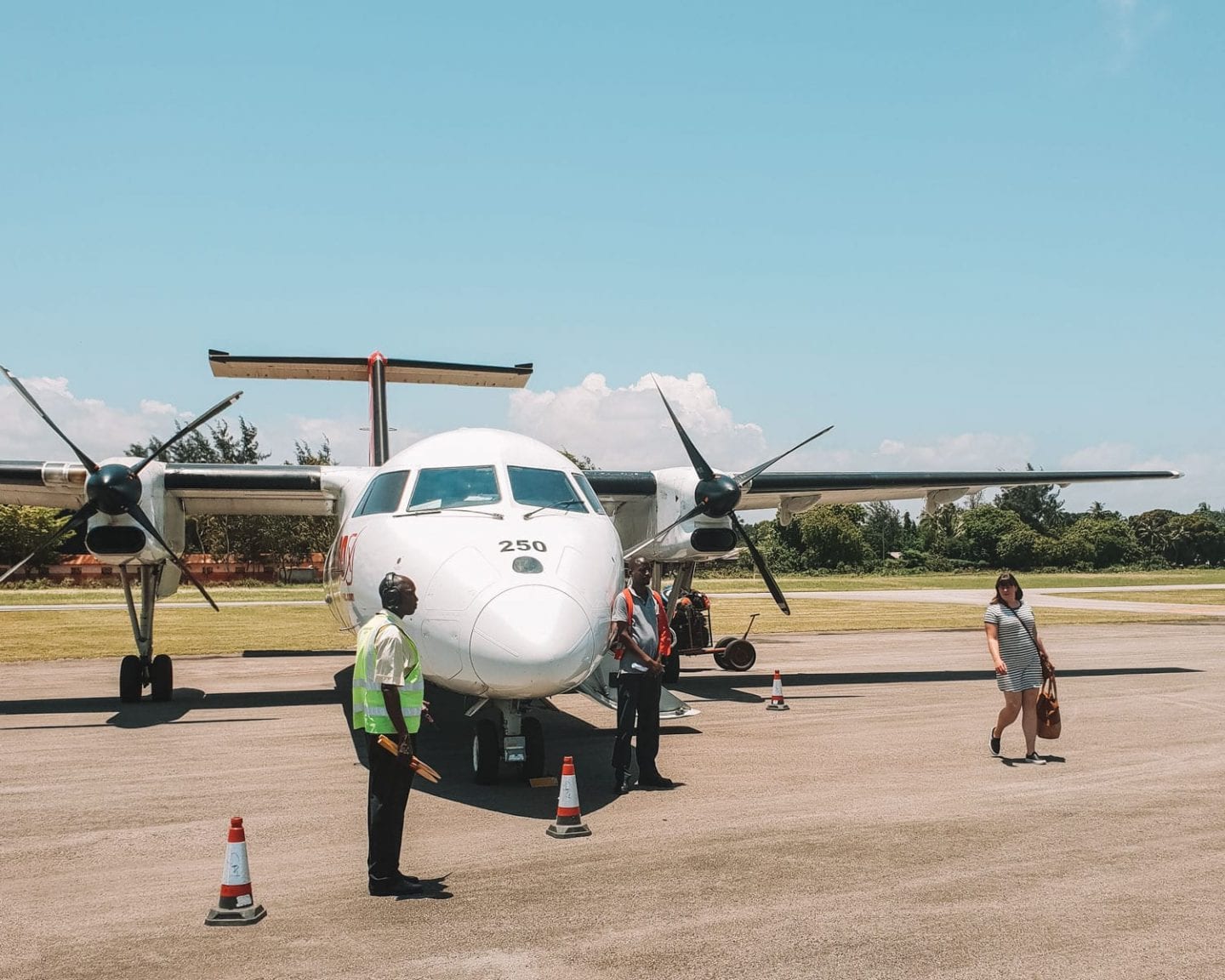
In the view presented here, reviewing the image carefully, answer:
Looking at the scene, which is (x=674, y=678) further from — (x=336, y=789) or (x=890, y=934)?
(x=890, y=934)

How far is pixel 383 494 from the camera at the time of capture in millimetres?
10383

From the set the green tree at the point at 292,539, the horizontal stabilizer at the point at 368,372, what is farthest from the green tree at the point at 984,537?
the horizontal stabilizer at the point at 368,372

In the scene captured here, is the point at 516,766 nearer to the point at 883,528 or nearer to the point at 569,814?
the point at 569,814

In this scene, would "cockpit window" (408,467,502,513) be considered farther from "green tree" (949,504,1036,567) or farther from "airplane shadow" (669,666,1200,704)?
"green tree" (949,504,1036,567)

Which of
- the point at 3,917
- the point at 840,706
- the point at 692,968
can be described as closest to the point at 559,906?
the point at 692,968

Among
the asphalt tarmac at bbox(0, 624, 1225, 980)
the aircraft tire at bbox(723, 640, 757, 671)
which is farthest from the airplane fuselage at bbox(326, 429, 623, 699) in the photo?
the aircraft tire at bbox(723, 640, 757, 671)

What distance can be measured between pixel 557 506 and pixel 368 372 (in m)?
10.3

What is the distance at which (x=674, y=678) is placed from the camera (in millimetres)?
16828

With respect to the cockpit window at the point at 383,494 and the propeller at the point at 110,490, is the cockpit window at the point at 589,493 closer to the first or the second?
the cockpit window at the point at 383,494

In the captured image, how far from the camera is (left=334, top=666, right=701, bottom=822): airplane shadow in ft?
27.2

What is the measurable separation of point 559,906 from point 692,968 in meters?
1.08

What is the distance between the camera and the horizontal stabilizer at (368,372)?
59.1ft

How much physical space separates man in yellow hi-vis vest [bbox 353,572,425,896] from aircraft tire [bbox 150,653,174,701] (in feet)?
32.6

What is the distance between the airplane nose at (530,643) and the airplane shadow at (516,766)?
3.24ft
